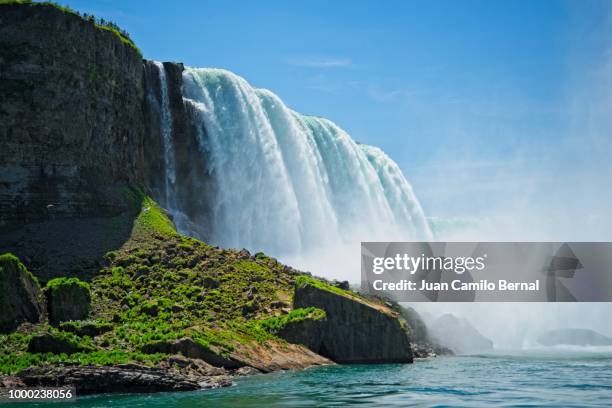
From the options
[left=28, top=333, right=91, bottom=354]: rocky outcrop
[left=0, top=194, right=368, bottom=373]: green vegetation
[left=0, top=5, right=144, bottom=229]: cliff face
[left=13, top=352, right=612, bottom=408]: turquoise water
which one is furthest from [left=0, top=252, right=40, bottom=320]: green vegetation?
[left=0, top=5, right=144, bottom=229]: cliff face

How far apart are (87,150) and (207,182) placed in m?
14.3

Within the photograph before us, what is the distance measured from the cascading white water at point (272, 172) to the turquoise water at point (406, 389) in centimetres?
2950

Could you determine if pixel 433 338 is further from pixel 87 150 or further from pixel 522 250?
pixel 87 150

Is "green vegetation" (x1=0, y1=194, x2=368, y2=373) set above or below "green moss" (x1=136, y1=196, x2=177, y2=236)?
below

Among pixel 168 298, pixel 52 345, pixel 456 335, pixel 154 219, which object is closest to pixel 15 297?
pixel 52 345

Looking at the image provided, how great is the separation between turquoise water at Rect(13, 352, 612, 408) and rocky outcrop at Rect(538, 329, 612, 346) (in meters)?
40.6

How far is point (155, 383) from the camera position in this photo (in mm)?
37656

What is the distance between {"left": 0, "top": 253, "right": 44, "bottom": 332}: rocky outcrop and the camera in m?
45.7

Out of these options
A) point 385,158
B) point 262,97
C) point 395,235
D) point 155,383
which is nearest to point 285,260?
point 262,97

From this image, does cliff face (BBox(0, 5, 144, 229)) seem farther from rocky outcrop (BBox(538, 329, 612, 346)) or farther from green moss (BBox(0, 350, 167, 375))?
rocky outcrop (BBox(538, 329, 612, 346))

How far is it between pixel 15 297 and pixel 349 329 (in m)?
19.3

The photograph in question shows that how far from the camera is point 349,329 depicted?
178 feet

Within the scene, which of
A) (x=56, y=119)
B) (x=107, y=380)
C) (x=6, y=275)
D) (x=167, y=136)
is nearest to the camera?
(x=107, y=380)

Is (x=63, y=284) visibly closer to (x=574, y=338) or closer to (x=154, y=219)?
(x=154, y=219)
